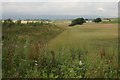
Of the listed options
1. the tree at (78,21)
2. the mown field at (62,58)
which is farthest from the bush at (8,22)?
the tree at (78,21)

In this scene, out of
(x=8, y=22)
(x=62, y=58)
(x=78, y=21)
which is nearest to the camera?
(x=62, y=58)

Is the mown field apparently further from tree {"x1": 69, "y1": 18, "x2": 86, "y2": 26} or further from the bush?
the bush

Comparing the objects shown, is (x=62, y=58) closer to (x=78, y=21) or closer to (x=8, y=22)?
(x=78, y=21)

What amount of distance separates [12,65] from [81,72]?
4.34ft

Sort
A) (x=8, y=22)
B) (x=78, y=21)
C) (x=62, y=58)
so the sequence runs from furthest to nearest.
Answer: (x=8, y=22) < (x=78, y=21) < (x=62, y=58)

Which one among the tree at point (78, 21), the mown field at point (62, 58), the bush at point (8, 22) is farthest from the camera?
the bush at point (8, 22)

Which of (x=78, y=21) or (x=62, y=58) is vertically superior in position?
(x=78, y=21)

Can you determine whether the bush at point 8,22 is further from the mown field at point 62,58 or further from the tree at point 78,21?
the tree at point 78,21

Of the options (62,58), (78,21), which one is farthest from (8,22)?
(62,58)

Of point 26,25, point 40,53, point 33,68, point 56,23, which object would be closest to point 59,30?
point 56,23

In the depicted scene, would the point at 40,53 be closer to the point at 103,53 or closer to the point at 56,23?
the point at 103,53

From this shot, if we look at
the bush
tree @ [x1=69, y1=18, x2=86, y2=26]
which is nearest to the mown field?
tree @ [x1=69, y1=18, x2=86, y2=26]

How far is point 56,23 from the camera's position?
8648 millimetres

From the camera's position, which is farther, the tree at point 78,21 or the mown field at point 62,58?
the tree at point 78,21
